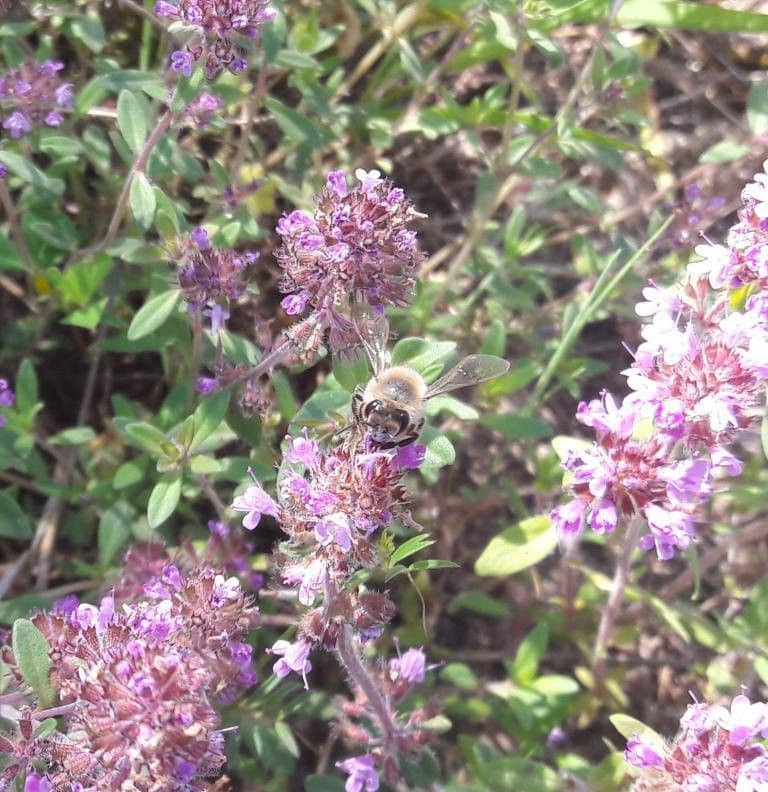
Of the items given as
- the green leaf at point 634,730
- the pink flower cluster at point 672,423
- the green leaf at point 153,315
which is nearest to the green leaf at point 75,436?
the green leaf at point 153,315

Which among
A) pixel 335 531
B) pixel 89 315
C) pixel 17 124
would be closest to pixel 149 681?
pixel 335 531

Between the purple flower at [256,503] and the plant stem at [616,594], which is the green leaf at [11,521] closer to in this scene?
the purple flower at [256,503]

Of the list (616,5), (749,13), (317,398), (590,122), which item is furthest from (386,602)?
(590,122)

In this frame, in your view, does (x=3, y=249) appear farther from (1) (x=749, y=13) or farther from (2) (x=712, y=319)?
(1) (x=749, y=13)

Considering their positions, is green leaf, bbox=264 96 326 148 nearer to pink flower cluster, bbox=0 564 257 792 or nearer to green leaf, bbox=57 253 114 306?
green leaf, bbox=57 253 114 306

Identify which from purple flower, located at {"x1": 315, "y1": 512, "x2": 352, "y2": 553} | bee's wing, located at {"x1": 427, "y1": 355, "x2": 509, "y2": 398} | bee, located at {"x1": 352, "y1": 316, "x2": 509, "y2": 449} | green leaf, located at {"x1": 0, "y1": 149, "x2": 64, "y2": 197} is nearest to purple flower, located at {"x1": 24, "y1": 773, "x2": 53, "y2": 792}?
purple flower, located at {"x1": 315, "y1": 512, "x2": 352, "y2": 553}

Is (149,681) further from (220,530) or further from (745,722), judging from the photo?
(745,722)
